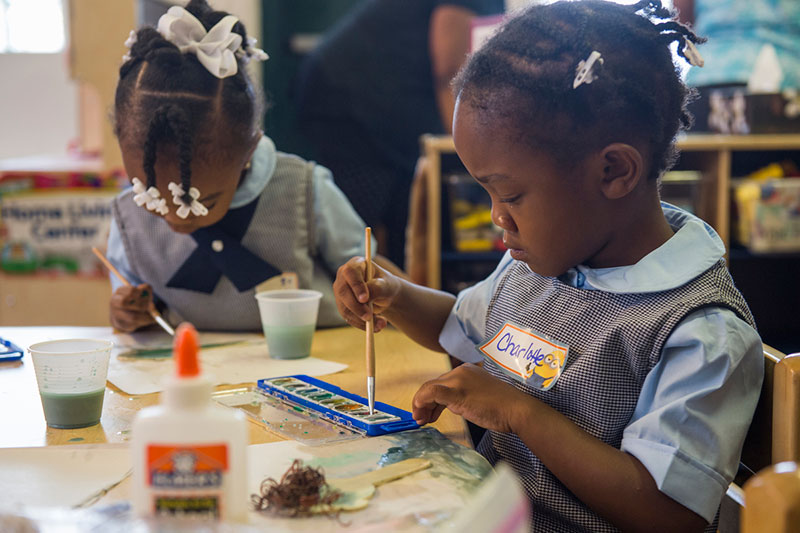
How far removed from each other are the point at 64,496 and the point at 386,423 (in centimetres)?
34

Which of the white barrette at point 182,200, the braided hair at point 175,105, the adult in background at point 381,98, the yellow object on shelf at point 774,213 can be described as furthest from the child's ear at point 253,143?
the yellow object on shelf at point 774,213

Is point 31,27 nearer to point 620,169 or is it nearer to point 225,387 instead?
point 225,387

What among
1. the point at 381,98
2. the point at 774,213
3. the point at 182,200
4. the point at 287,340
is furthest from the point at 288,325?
the point at 774,213

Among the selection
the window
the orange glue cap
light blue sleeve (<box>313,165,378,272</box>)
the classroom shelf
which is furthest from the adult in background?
the orange glue cap

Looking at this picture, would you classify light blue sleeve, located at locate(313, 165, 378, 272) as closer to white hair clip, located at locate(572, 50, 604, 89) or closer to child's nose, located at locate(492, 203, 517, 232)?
child's nose, located at locate(492, 203, 517, 232)

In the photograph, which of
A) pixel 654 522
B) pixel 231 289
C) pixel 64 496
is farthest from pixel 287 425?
pixel 231 289

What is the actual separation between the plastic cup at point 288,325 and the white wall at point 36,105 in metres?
2.93

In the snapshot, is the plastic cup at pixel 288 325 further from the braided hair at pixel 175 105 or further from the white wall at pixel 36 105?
the white wall at pixel 36 105

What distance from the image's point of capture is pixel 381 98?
292cm

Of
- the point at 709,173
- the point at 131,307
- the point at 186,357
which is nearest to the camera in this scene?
the point at 186,357

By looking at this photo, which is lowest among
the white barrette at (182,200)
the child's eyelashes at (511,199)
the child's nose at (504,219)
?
the white barrette at (182,200)

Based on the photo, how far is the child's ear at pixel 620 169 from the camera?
0.95 meters

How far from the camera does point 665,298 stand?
0.93m

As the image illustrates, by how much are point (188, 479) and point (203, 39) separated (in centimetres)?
99
